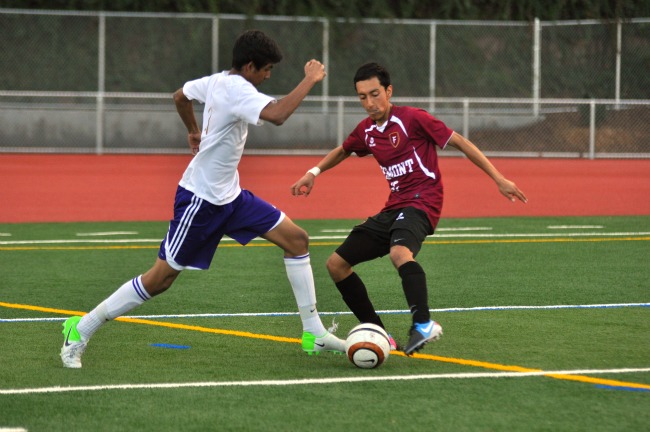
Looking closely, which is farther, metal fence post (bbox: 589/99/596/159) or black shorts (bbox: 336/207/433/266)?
metal fence post (bbox: 589/99/596/159)

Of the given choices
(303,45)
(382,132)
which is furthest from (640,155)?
(382,132)

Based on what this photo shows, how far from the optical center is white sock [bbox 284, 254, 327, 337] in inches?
265

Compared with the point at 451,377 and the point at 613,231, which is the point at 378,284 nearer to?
the point at 451,377

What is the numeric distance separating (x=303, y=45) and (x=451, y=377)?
24.0 m

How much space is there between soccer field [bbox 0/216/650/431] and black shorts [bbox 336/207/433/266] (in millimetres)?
635

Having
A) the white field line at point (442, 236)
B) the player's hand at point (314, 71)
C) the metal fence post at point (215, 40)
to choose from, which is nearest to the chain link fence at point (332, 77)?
the metal fence post at point (215, 40)

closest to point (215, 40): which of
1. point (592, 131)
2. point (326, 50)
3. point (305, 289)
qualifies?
point (326, 50)

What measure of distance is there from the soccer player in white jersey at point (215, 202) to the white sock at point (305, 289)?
0.13 meters

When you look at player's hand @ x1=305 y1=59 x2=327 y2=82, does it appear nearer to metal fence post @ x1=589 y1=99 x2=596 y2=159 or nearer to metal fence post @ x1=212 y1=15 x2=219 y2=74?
metal fence post @ x1=212 y1=15 x2=219 y2=74

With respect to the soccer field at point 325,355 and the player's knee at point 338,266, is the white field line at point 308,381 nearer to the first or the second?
the soccer field at point 325,355

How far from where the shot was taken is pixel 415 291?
6473 mm

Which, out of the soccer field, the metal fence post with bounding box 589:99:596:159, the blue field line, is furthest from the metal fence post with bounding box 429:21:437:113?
the blue field line

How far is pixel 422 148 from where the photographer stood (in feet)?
23.2

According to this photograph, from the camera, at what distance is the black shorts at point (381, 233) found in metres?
6.82
